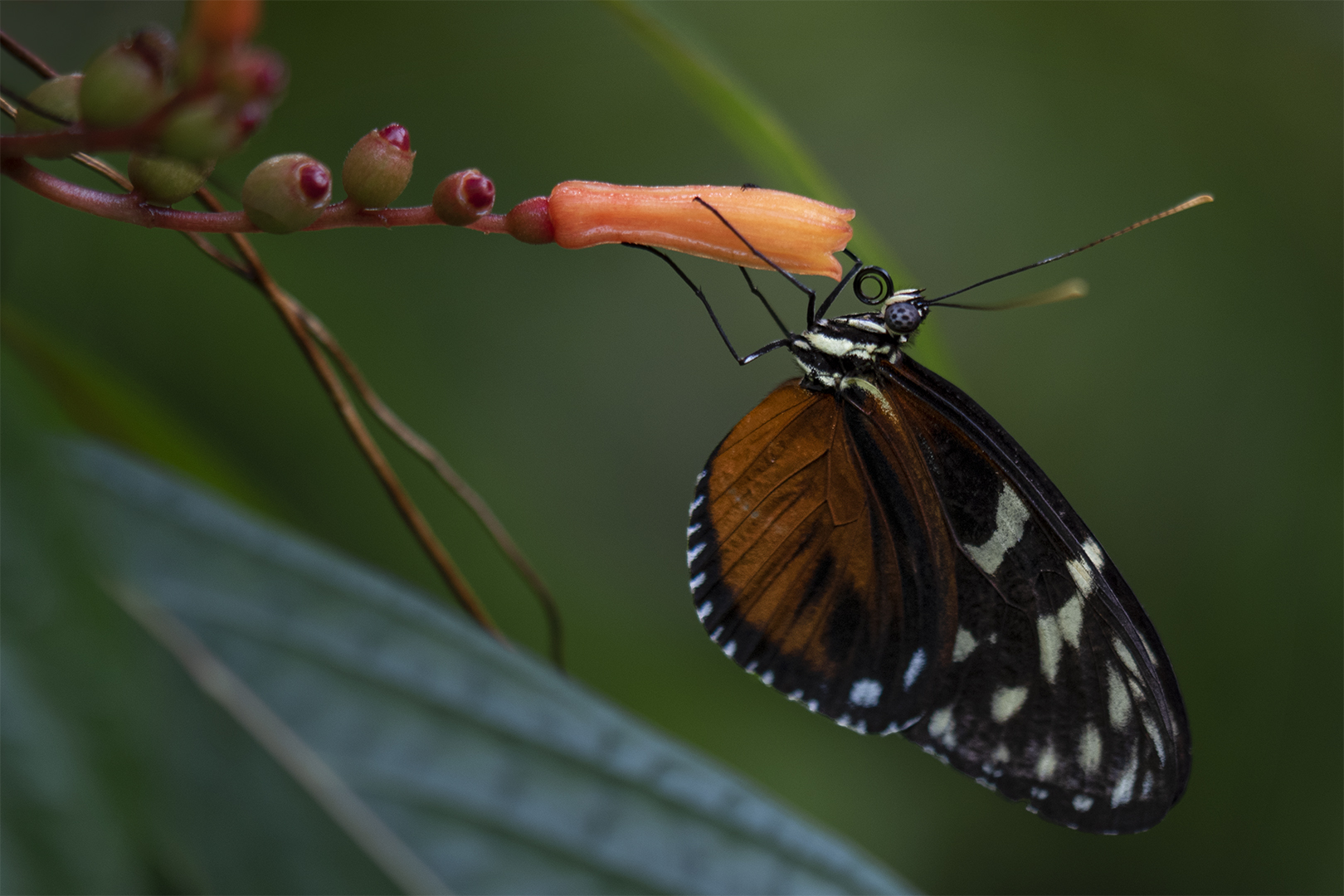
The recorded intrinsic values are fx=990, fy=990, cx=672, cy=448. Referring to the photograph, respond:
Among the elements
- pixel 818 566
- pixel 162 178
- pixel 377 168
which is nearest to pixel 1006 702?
pixel 818 566

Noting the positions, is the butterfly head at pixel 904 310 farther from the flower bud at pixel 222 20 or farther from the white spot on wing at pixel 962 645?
the flower bud at pixel 222 20

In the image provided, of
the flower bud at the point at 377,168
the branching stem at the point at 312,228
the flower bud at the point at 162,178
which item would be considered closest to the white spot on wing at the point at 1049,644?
the branching stem at the point at 312,228

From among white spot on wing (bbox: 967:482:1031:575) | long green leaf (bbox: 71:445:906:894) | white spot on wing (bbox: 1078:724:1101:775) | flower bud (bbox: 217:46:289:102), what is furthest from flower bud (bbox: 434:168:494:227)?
white spot on wing (bbox: 1078:724:1101:775)

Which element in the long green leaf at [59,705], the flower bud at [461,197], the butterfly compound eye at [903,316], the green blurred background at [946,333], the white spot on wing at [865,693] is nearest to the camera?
the long green leaf at [59,705]

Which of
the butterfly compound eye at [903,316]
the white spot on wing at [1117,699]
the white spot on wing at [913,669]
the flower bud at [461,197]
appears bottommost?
the flower bud at [461,197]

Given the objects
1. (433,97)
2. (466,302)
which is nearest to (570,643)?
Answer: (466,302)

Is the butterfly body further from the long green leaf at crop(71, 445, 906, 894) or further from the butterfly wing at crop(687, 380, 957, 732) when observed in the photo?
the long green leaf at crop(71, 445, 906, 894)

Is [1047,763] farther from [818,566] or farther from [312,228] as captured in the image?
[312,228]
